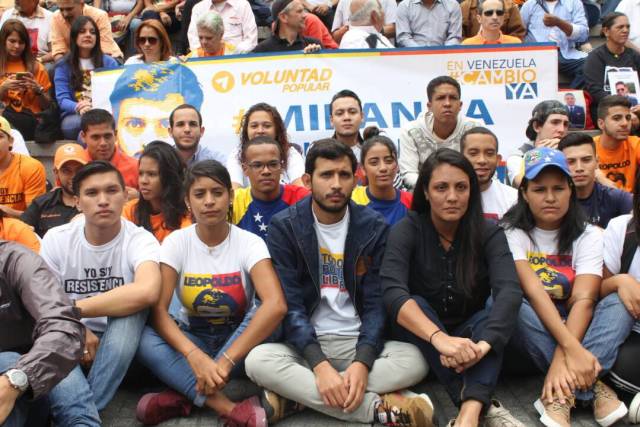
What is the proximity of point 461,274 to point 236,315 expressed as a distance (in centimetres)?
115

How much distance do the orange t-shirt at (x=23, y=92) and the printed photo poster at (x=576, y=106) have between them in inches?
188

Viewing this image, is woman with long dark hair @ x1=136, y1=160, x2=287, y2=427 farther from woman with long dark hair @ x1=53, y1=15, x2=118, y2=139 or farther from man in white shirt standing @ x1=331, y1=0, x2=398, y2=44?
man in white shirt standing @ x1=331, y1=0, x2=398, y2=44

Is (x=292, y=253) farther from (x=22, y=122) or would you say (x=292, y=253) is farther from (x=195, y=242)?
(x=22, y=122)

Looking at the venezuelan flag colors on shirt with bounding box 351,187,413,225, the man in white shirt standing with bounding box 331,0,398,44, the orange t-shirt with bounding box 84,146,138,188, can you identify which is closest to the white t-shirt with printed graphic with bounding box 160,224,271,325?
the venezuelan flag colors on shirt with bounding box 351,187,413,225

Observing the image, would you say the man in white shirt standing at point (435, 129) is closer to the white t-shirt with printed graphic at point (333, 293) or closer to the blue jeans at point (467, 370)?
the white t-shirt with printed graphic at point (333, 293)

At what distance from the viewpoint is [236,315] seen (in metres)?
4.16

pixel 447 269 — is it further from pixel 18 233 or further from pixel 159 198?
pixel 18 233

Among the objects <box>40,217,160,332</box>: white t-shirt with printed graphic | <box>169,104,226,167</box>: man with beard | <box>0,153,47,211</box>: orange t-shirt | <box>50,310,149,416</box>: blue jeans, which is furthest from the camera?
<box>169,104,226,167</box>: man with beard

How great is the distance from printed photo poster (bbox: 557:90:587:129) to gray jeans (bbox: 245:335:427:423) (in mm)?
4356

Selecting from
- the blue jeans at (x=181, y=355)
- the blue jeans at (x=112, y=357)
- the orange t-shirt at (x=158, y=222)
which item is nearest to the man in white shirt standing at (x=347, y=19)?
the orange t-shirt at (x=158, y=222)

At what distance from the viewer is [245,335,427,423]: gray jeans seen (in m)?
3.73

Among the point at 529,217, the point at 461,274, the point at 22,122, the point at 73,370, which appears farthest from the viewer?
the point at 22,122

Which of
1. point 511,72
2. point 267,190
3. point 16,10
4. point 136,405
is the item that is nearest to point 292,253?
point 267,190

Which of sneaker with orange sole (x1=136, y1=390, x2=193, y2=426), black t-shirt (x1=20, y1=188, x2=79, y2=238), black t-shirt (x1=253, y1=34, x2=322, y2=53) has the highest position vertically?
black t-shirt (x1=253, y1=34, x2=322, y2=53)
